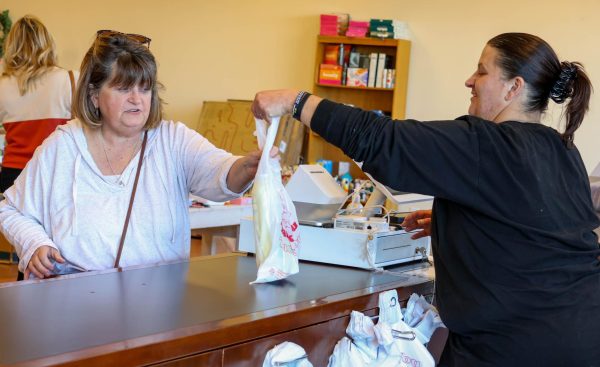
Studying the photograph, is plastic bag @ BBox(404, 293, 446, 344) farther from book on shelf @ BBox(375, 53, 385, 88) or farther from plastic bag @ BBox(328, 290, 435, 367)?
book on shelf @ BBox(375, 53, 385, 88)

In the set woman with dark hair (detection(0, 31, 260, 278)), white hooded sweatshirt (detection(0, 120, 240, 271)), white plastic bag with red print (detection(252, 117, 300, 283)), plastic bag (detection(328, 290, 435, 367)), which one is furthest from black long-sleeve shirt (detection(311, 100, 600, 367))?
white hooded sweatshirt (detection(0, 120, 240, 271))

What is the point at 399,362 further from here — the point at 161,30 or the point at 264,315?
the point at 161,30

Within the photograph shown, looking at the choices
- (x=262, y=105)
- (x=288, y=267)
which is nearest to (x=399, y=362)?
(x=288, y=267)

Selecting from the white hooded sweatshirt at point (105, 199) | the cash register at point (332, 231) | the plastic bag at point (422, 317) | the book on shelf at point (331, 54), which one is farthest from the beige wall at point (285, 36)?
the white hooded sweatshirt at point (105, 199)

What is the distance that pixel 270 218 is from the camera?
2.12 m

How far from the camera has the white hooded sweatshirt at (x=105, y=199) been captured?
2301 mm

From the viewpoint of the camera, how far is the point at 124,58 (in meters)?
2.39

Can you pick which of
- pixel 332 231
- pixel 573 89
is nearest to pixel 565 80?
pixel 573 89

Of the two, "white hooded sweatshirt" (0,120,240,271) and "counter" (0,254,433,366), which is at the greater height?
"white hooded sweatshirt" (0,120,240,271)

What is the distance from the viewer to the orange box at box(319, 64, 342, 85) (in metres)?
6.58

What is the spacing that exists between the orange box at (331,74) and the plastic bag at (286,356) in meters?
4.88

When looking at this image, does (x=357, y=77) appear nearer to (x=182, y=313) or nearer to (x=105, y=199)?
(x=105, y=199)

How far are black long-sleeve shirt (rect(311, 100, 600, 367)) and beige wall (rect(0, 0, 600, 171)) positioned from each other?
4125 mm

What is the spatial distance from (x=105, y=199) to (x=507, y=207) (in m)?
1.20
